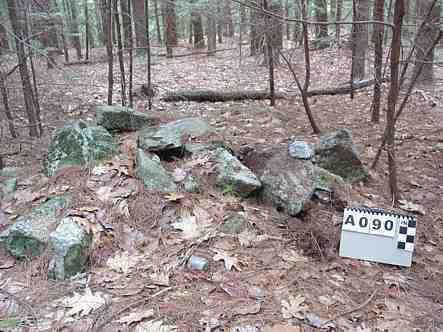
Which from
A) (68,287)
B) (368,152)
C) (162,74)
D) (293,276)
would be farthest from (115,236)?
(162,74)

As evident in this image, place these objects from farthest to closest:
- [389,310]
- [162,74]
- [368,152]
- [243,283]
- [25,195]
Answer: [162,74] < [368,152] < [25,195] < [243,283] < [389,310]

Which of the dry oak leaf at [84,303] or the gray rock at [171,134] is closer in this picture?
the dry oak leaf at [84,303]

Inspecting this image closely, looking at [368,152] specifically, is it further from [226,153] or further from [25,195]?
[25,195]

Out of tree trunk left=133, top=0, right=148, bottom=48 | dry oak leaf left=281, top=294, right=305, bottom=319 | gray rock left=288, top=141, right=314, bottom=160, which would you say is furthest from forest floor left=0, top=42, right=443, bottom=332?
tree trunk left=133, top=0, right=148, bottom=48

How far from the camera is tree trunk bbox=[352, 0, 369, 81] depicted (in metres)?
6.09

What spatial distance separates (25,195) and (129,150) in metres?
1.02

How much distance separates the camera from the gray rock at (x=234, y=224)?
2952mm

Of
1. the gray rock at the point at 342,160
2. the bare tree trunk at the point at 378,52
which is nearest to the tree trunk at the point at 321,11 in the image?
the bare tree trunk at the point at 378,52

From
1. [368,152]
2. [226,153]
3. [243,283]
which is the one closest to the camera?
[243,283]

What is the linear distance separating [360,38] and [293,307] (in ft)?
19.4

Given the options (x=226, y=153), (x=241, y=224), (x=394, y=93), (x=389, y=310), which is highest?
(x=394, y=93)

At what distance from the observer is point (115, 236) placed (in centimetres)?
282

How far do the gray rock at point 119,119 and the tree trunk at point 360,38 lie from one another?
336 centimetres

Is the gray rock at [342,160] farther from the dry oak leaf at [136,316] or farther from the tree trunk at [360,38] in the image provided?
the dry oak leaf at [136,316]
